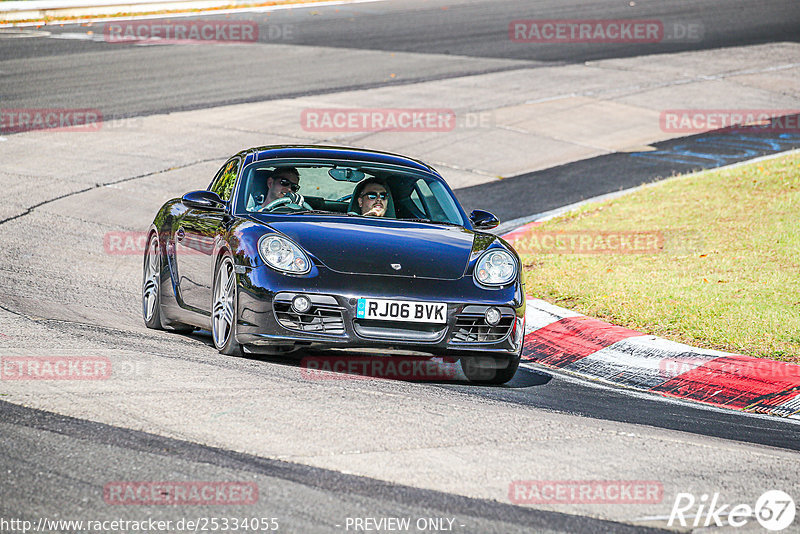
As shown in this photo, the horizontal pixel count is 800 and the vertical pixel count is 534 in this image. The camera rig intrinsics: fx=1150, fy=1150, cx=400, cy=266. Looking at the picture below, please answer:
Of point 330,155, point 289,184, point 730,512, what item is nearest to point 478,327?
point 289,184

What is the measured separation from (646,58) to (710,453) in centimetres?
2109

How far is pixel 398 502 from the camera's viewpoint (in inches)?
174

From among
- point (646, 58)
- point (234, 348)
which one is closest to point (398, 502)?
point (234, 348)

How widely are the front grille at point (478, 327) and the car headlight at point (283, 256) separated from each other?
3.16 feet

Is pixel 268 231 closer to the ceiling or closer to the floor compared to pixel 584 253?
closer to the ceiling

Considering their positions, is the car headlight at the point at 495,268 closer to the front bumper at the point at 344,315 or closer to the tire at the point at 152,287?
the front bumper at the point at 344,315

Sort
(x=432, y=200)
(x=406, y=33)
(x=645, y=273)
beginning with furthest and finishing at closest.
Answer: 1. (x=406, y=33)
2. (x=645, y=273)
3. (x=432, y=200)

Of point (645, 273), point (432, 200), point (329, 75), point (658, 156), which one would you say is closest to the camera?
point (432, 200)

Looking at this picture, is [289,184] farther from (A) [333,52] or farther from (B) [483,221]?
(A) [333,52]

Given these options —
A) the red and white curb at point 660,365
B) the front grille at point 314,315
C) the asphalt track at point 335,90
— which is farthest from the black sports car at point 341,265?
the red and white curb at point 660,365

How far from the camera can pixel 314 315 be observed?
21.9 ft

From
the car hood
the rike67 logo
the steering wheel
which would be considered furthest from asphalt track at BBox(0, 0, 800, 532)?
the steering wheel

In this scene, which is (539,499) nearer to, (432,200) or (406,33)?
(432,200)

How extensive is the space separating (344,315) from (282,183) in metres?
1.65
